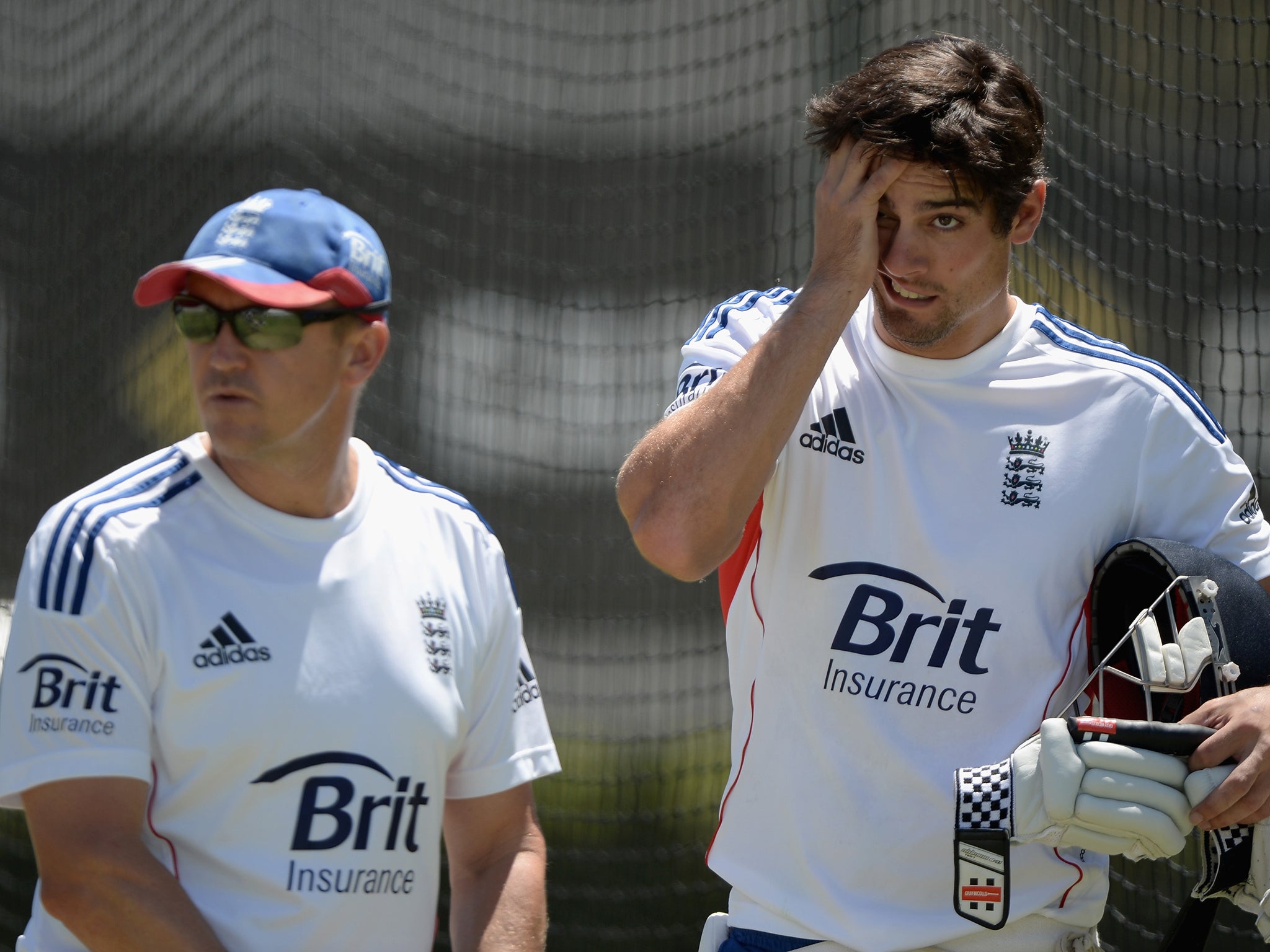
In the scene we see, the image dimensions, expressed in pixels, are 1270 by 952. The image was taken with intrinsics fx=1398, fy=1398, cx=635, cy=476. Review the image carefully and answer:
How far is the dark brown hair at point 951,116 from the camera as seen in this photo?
7.72ft

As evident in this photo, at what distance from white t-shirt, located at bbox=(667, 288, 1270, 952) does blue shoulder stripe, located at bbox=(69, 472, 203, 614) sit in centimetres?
85

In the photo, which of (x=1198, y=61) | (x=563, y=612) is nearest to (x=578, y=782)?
(x=563, y=612)

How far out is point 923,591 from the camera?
2330 millimetres

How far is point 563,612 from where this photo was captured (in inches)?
215

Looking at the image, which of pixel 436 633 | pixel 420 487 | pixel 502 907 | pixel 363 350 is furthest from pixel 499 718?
pixel 363 350

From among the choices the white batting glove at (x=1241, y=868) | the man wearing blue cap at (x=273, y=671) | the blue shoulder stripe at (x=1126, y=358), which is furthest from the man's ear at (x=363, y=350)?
the white batting glove at (x=1241, y=868)

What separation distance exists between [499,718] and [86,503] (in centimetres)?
74

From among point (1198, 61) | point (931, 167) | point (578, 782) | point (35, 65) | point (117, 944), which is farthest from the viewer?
point (35, 65)

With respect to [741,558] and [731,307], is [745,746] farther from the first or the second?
[731,307]

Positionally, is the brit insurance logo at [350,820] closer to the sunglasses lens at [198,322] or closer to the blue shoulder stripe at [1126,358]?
the sunglasses lens at [198,322]

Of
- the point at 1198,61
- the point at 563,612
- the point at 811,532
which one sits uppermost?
the point at 1198,61

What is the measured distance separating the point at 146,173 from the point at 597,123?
70.4 inches

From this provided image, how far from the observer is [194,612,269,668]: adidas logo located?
202cm

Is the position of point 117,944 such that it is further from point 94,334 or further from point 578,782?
point 94,334
